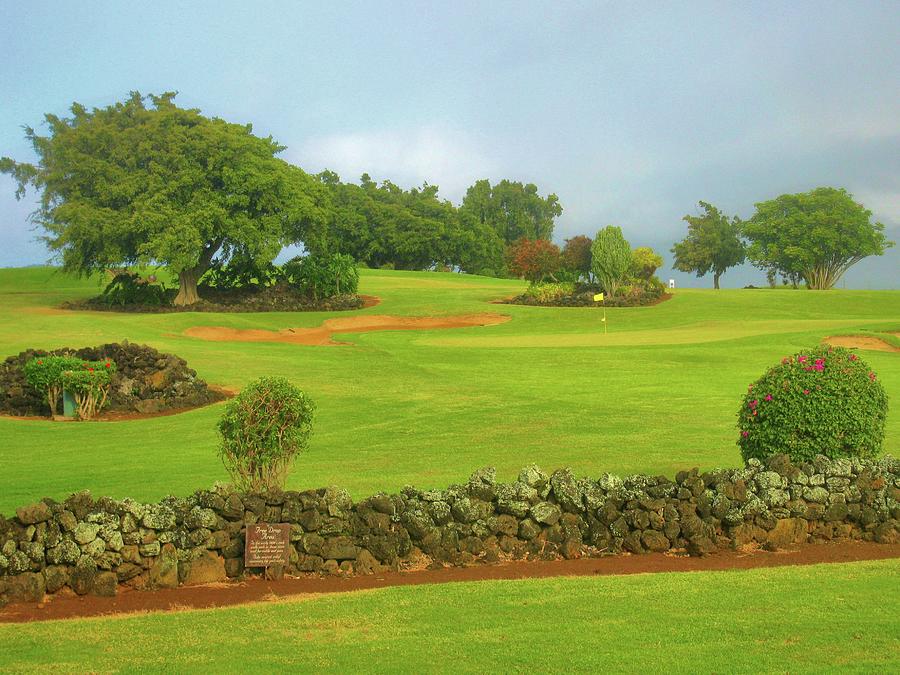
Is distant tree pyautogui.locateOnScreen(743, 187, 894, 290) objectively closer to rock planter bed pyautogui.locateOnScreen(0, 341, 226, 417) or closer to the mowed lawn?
the mowed lawn

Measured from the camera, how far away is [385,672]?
22.5 ft

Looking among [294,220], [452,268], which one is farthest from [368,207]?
[294,220]

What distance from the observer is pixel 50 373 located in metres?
21.5

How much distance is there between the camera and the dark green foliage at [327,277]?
2132 inches

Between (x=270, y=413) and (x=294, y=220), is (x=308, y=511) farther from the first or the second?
(x=294, y=220)

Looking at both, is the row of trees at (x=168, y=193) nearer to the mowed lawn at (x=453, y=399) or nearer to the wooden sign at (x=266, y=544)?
the mowed lawn at (x=453, y=399)

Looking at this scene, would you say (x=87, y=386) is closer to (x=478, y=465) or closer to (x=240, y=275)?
(x=478, y=465)

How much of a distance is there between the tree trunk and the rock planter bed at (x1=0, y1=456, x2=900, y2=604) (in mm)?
44781

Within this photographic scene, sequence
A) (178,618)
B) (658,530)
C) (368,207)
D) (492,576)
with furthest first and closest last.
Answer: (368,207), (658,530), (492,576), (178,618)

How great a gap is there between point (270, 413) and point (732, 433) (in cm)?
947

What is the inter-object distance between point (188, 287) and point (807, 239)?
6015 cm

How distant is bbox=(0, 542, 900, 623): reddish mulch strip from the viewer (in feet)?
30.1

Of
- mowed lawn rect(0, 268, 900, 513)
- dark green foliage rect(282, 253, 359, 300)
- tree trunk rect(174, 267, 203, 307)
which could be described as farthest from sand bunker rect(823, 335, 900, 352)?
tree trunk rect(174, 267, 203, 307)

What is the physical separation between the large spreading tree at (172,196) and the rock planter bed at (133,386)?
85.0 feet
